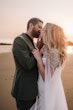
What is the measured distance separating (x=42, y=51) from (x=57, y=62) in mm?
162

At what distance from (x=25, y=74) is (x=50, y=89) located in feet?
0.82

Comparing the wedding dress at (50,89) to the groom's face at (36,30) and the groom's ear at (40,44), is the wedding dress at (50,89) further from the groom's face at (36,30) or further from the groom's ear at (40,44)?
the groom's face at (36,30)

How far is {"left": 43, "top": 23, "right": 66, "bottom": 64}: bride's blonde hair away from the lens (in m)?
1.78

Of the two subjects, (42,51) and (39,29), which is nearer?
(42,51)

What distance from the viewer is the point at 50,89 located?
1.84 m

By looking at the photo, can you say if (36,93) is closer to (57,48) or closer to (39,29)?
(57,48)

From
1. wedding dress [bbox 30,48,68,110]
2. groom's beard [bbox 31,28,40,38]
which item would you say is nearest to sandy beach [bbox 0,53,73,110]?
groom's beard [bbox 31,28,40,38]

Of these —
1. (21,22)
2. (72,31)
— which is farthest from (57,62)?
(72,31)

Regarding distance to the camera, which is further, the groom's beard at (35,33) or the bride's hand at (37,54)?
the groom's beard at (35,33)

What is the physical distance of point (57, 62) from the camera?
1.78 meters

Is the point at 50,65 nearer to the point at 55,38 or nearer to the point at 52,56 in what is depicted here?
the point at 52,56

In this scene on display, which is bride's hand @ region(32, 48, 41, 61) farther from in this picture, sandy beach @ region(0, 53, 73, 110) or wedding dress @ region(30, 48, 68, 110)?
sandy beach @ region(0, 53, 73, 110)

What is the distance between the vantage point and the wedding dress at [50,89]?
A: 179 centimetres

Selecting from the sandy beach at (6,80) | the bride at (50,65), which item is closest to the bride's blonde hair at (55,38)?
the bride at (50,65)
